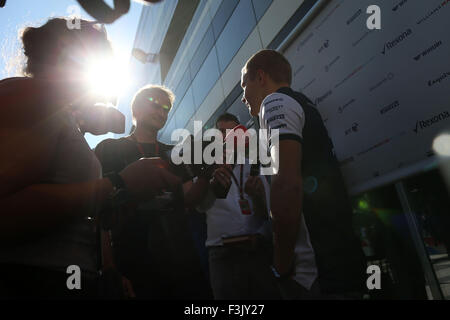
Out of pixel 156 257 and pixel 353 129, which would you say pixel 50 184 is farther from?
pixel 353 129

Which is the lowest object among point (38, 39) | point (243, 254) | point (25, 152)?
point (243, 254)

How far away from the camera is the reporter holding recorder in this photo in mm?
730

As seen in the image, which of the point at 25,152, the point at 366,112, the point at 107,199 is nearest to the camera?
the point at 25,152

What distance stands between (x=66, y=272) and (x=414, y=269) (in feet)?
9.23

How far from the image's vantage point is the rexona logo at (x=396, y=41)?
2.16 metres

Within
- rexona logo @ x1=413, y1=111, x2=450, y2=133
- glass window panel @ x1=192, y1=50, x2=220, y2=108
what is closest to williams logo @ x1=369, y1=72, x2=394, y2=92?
rexona logo @ x1=413, y1=111, x2=450, y2=133

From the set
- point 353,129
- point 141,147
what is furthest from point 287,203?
point 353,129

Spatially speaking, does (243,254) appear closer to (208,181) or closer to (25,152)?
(208,181)

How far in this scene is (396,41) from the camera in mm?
2252

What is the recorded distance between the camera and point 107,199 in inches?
34.7

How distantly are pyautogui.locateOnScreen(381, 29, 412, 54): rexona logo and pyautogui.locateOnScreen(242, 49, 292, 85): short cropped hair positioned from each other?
41.2 inches

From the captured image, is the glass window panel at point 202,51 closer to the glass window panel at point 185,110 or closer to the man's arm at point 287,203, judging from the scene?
the glass window panel at point 185,110

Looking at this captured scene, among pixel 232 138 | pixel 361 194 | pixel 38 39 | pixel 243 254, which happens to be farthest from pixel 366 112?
pixel 38 39

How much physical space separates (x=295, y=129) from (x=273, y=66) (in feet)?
2.44
